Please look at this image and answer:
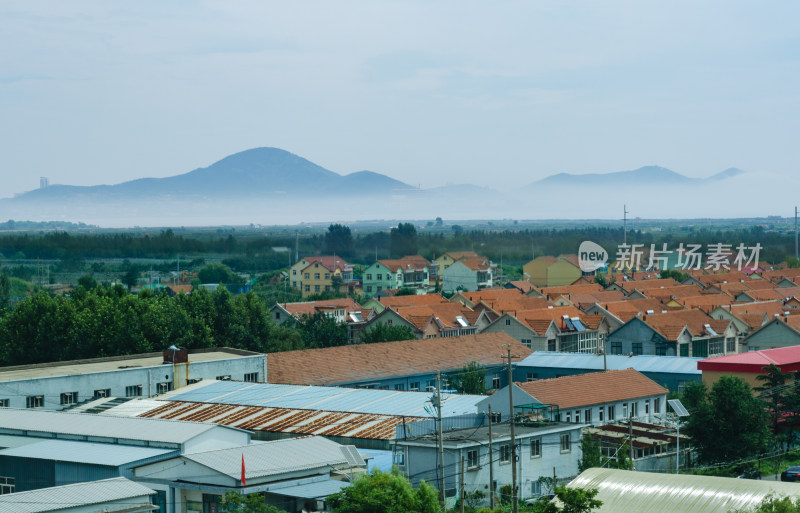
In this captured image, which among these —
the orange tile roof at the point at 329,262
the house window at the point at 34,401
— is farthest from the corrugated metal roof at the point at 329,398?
the orange tile roof at the point at 329,262

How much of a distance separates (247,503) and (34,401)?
41.9ft

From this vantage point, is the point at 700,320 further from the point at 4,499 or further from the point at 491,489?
the point at 4,499

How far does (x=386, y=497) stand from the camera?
44.9 ft

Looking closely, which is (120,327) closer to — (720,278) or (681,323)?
(681,323)

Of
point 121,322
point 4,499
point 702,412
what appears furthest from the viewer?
point 121,322

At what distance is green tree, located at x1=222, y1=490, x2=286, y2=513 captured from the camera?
1451 centimetres

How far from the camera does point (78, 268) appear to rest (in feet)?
267

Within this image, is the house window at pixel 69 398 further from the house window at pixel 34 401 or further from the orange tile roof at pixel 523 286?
the orange tile roof at pixel 523 286

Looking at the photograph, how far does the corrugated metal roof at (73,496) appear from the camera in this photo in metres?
14.0

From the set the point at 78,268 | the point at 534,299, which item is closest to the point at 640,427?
the point at 534,299

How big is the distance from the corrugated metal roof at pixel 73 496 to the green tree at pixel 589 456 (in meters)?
7.97

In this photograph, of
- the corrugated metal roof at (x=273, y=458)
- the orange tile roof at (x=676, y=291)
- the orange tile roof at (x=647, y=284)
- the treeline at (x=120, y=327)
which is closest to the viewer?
the corrugated metal roof at (x=273, y=458)

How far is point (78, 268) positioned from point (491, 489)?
6909 cm

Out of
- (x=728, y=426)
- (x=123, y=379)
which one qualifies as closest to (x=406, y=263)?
(x=123, y=379)
